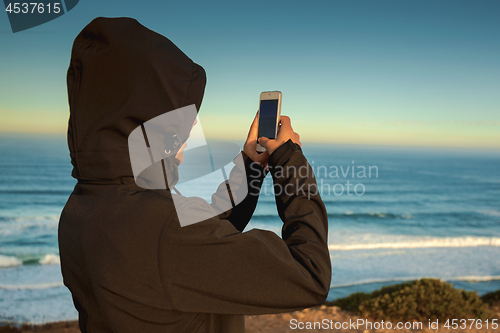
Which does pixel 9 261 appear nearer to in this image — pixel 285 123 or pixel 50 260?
pixel 50 260

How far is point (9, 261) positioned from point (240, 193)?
13.8 meters

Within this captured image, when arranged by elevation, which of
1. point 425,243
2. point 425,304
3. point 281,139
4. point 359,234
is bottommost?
point 359,234

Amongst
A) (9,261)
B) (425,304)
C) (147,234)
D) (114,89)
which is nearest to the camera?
(147,234)

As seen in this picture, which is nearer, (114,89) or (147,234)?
(147,234)

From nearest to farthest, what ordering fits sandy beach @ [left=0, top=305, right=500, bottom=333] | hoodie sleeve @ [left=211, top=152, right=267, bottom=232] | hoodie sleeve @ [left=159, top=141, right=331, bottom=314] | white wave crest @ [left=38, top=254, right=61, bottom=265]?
1. hoodie sleeve @ [left=159, top=141, right=331, bottom=314]
2. hoodie sleeve @ [left=211, top=152, right=267, bottom=232]
3. sandy beach @ [left=0, top=305, right=500, bottom=333]
4. white wave crest @ [left=38, top=254, right=61, bottom=265]

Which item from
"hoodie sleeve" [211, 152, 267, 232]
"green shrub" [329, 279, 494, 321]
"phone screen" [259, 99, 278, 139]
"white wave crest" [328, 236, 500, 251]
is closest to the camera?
"phone screen" [259, 99, 278, 139]

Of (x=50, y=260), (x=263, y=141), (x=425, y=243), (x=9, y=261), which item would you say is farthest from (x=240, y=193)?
(x=425, y=243)

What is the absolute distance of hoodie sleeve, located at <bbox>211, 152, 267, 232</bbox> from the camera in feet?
5.15

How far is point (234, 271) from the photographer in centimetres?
91

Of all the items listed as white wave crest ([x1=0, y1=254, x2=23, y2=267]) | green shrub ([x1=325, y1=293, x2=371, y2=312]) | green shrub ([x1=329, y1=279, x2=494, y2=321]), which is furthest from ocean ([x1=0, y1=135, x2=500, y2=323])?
green shrub ([x1=329, y1=279, x2=494, y2=321])

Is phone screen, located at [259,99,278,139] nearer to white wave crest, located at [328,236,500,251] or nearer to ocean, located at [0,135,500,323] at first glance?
ocean, located at [0,135,500,323]

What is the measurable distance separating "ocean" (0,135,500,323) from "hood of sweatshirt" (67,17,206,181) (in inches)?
259

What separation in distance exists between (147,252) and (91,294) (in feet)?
0.93

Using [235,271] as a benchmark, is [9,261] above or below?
below
